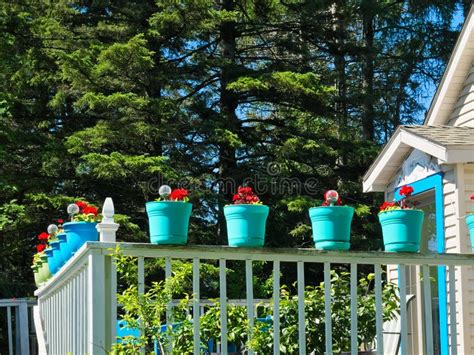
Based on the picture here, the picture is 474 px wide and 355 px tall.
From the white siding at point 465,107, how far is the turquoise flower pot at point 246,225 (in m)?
3.84

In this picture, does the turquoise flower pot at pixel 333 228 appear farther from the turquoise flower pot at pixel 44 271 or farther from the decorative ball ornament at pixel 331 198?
the turquoise flower pot at pixel 44 271

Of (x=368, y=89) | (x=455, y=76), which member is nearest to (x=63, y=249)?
(x=455, y=76)

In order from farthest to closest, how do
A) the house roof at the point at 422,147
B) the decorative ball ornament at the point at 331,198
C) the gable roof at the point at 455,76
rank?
the gable roof at the point at 455,76 → the house roof at the point at 422,147 → the decorative ball ornament at the point at 331,198

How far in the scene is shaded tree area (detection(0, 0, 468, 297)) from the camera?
1265 cm

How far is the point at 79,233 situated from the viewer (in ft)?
15.0

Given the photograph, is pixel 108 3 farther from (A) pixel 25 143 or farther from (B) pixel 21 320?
(B) pixel 21 320

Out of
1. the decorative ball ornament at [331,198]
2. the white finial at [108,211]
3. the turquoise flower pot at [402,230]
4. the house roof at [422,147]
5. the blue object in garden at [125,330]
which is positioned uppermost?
the house roof at [422,147]

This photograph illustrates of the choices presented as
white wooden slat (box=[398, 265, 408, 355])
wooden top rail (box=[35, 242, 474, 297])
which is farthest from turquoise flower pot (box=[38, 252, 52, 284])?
white wooden slat (box=[398, 265, 408, 355])

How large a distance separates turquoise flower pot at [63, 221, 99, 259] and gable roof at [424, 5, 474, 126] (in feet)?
13.9

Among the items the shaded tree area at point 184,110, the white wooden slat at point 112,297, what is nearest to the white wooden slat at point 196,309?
the white wooden slat at point 112,297

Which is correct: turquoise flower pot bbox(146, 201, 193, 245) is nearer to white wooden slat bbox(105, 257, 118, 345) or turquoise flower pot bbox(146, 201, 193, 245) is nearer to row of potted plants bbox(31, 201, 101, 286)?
white wooden slat bbox(105, 257, 118, 345)

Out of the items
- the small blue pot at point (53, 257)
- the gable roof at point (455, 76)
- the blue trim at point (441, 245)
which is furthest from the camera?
the gable roof at point (455, 76)

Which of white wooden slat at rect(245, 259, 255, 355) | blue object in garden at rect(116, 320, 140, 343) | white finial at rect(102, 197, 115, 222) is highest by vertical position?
white finial at rect(102, 197, 115, 222)

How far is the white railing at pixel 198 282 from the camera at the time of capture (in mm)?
3785
